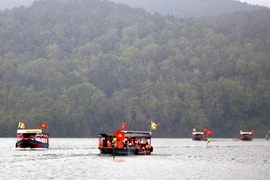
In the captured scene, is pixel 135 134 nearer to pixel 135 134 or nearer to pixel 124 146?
pixel 135 134

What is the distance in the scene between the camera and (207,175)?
273 ft

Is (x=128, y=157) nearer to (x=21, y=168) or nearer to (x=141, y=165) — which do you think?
(x=141, y=165)

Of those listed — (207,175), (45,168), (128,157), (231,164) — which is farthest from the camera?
(128,157)

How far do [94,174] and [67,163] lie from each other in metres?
16.8

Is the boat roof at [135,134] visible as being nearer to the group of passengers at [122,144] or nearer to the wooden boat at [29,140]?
the group of passengers at [122,144]

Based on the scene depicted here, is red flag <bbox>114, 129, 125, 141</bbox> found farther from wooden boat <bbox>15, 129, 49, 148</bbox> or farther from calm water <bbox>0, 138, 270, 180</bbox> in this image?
wooden boat <bbox>15, 129, 49, 148</bbox>

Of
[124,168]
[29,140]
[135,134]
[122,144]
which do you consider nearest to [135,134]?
[135,134]

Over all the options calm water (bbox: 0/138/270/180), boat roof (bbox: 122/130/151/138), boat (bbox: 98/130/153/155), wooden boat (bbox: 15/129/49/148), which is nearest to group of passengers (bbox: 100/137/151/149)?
boat (bbox: 98/130/153/155)

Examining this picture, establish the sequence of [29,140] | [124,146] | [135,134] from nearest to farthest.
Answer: [124,146], [135,134], [29,140]

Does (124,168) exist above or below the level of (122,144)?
below

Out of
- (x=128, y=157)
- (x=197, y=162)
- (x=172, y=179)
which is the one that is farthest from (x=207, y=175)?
(x=128, y=157)

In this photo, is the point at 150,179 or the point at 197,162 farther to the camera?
the point at 197,162

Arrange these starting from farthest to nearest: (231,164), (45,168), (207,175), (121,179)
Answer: (231,164) < (45,168) < (207,175) < (121,179)

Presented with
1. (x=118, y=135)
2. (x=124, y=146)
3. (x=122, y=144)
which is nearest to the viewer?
(x=118, y=135)
